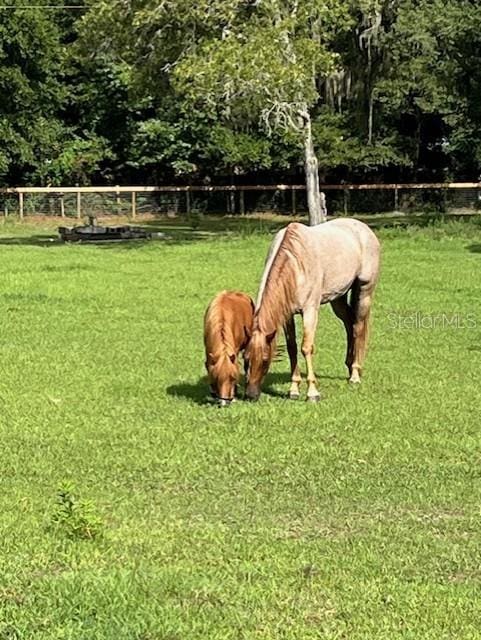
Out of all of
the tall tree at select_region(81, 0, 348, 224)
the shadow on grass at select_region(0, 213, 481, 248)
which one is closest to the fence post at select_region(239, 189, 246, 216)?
the shadow on grass at select_region(0, 213, 481, 248)

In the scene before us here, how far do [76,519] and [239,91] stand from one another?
66.9ft

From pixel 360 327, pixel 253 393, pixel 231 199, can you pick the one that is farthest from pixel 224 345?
pixel 231 199

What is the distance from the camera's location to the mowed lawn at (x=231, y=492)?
3967mm

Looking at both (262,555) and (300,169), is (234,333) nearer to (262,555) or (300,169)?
(262,555)

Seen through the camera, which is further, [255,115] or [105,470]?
[255,115]

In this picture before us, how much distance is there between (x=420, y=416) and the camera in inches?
307

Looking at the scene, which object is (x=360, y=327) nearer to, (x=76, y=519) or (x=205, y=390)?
(x=205, y=390)

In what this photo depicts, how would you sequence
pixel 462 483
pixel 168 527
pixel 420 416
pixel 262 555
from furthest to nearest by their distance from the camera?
pixel 420 416 < pixel 462 483 < pixel 168 527 < pixel 262 555

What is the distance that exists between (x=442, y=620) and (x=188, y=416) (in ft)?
13.4

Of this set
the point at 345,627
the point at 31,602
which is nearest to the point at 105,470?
the point at 31,602

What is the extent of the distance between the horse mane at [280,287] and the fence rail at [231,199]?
30.9 meters

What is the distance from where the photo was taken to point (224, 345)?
7.90m

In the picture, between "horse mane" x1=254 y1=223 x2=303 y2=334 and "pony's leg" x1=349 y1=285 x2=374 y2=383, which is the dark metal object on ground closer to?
"pony's leg" x1=349 y1=285 x2=374 y2=383

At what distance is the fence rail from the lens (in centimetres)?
3844
